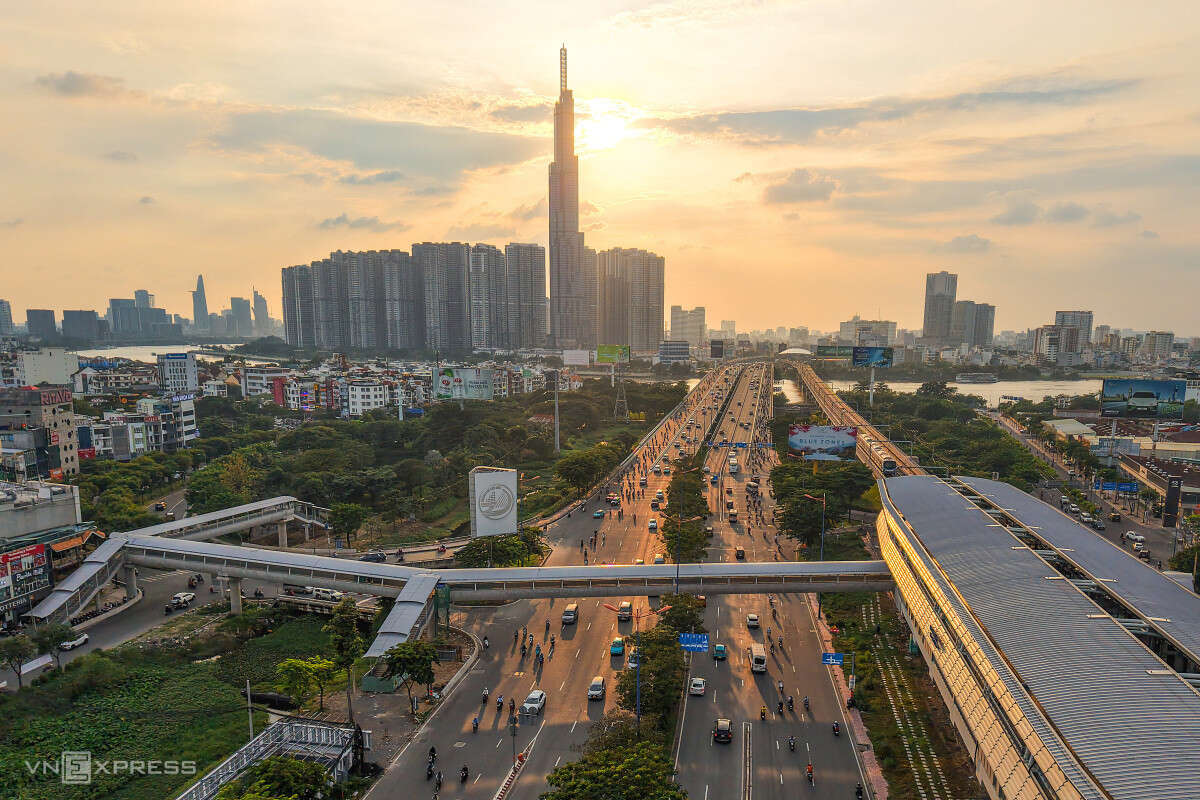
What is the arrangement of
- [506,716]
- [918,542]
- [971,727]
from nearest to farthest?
[971,727] < [506,716] < [918,542]

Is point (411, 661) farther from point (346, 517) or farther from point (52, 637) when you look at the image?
point (346, 517)

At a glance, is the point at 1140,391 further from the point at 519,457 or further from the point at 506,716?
the point at 506,716

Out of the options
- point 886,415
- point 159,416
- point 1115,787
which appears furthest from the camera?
point 886,415

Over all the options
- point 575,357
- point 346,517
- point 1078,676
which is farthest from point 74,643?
point 575,357

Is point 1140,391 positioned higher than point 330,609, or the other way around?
point 1140,391

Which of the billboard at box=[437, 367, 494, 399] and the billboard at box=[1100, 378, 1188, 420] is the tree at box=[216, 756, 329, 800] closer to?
the billboard at box=[1100, 378, 1188, 420]

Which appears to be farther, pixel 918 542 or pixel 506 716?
pixel 918 542

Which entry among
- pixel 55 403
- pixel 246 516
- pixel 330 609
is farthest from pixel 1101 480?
pixel 55 403

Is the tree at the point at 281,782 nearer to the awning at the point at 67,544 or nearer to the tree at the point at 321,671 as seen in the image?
the tree at the point at 321,671
